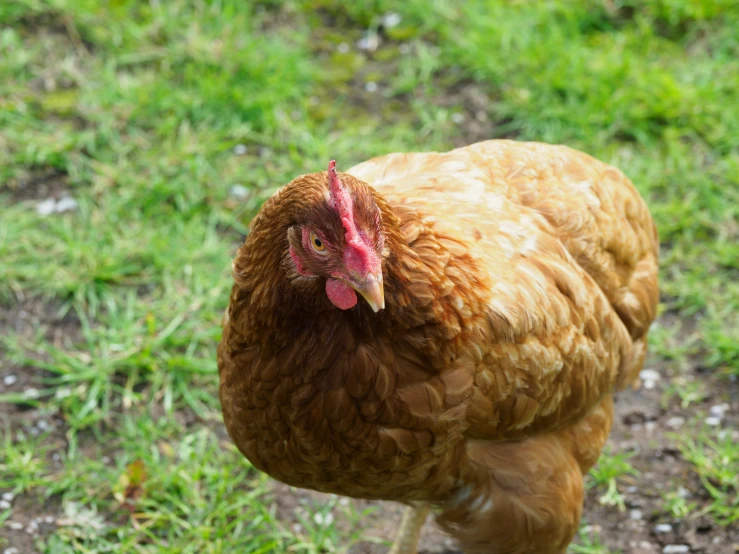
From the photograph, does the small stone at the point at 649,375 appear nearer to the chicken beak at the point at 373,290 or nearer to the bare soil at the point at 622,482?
the bare soil at the point at 622,482

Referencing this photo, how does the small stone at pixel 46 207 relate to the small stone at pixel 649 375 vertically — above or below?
above

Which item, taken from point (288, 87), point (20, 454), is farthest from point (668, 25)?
point (20, 454)

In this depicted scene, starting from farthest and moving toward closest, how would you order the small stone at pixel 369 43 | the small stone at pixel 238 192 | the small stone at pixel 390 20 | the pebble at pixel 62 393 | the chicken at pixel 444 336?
the small stone at pixel 390 20 → the small stone at pixel 369 43 → the small stone at pixel 238 192 → the pebble at pixel 62 393 → the chicken at pixel 444 336

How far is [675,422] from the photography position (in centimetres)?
390

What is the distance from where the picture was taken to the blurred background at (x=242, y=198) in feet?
11.7

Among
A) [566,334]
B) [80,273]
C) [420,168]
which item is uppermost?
[420,168]

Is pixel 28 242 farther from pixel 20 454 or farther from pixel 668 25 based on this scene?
pixel 668 25

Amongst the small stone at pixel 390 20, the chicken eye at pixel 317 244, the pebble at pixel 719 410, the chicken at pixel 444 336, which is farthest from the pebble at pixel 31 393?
the small stone at pixel 390 20

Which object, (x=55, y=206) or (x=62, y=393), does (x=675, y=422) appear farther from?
(x=55, y=206)

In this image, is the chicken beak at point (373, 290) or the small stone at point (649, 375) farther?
the small stone at point (649, 375)

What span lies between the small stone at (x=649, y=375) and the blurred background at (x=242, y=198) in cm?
2

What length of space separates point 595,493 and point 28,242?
2864mm

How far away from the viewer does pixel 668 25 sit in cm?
566

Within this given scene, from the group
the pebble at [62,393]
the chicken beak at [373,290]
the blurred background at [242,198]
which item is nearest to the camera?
the chicken beak at [373,290]
